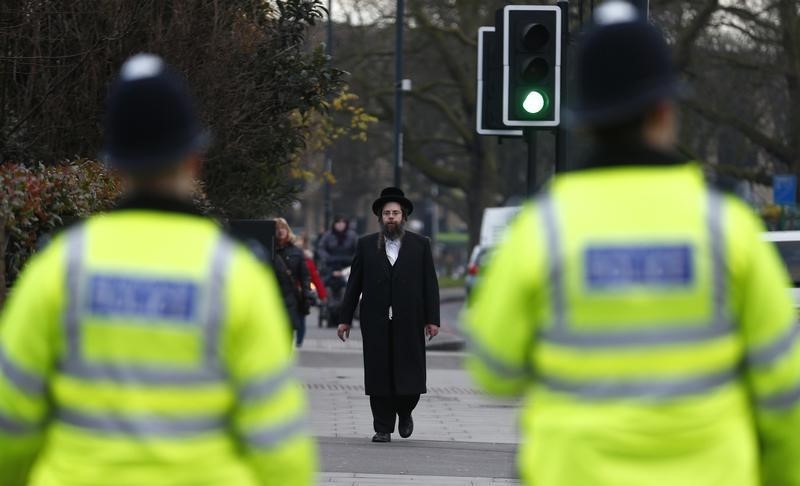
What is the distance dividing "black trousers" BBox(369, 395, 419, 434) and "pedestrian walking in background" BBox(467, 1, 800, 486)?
8.22m

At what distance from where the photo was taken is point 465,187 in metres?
43.2

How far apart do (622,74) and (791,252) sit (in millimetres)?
15711

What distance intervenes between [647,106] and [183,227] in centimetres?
94

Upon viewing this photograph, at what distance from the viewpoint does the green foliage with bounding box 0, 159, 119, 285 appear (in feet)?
33.3

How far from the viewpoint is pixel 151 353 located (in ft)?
11.4

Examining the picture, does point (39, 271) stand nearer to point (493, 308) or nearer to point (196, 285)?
point (196, 285)

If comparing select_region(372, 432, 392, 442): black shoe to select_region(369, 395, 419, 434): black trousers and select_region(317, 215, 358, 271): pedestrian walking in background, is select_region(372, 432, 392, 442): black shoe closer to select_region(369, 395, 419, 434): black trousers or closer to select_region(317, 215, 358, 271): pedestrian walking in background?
select_region(369, 395, 419, 434): black trousers

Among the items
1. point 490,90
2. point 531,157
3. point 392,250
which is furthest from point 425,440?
point 490,90

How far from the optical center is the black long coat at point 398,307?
1184 centimetres

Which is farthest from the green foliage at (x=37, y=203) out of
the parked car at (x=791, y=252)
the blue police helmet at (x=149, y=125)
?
the parked car at (x=791, y=252)

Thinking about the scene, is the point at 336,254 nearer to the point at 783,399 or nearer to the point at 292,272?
the point at 292,272

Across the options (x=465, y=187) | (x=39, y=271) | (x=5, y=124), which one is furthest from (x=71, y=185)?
(x=465, y=187)

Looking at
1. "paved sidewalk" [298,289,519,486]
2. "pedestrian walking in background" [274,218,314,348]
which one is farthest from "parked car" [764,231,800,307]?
"pedestrian walking in background" [274,218,314,348]

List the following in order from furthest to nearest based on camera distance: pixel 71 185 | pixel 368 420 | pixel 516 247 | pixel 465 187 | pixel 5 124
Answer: pixel 465 187, pixel 5 124, pixel 368 420, pixel 71 185, pixel 516 247
